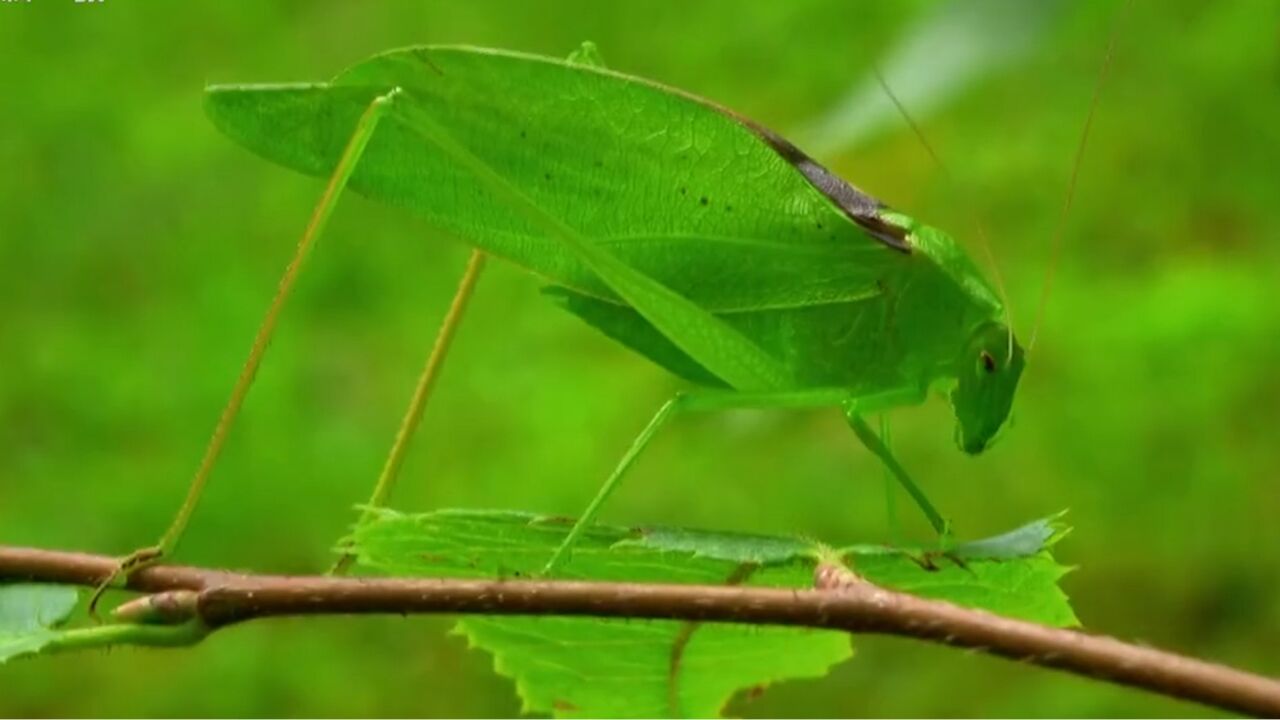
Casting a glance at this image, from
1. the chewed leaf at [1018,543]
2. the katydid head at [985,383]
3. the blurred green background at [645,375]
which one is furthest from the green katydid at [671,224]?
the blurred green background at [645,375]

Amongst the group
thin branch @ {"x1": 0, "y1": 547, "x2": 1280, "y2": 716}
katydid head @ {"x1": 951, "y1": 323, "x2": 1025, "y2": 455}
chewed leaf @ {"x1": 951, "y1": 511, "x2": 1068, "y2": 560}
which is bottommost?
thin branch @ {"x1": 0, "y1": 547, "x2": 1280, "y2": 716}

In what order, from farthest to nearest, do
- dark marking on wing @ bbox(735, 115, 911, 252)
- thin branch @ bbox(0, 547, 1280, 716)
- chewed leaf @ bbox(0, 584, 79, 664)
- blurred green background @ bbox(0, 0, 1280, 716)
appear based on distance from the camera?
1. blurred green background @ bbox(0, 0, 1280, 716)
2. dark marking on wing @ bbox(735, 115, 911, 252)
3. chewed leaf @ bbox(0, 584, 79, 664)
4. thin branch @ bbox(0, 547, 1280, 716)

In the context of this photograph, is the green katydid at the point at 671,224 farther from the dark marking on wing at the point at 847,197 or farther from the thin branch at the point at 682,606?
the thin branch at the point at 682,606

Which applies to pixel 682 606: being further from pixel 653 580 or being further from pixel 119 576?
pixel 119 576

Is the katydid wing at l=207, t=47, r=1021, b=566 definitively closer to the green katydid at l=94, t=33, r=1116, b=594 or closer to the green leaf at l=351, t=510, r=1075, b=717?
the green katydid at l=94, t=33, r=1116, b=594

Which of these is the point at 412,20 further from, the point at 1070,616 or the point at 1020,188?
the point at 1070,616

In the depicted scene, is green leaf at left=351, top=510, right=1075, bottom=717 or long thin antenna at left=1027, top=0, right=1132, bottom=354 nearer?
green leaf at left=351, top=510, right=1075, bottom=717

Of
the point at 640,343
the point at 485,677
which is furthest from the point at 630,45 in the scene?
the point at 640,343

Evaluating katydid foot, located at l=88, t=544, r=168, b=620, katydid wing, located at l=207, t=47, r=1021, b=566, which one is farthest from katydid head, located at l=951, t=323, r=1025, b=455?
katydid foot, located at l=88, t=544, r=168, b=620
